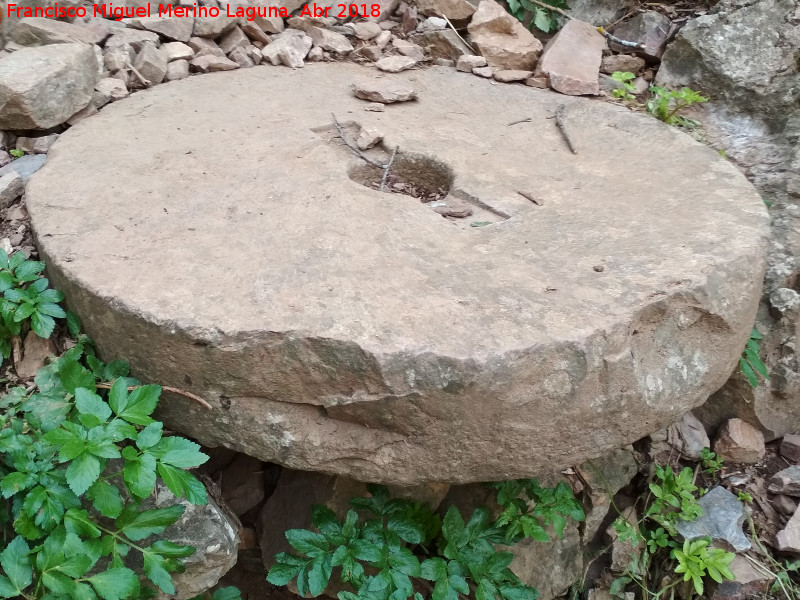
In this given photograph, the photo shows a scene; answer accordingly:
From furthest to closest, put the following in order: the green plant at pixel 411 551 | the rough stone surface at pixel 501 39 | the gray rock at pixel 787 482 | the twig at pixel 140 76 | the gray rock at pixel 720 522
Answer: the rough stone surface at pixel 501 39
the twig at pixel 140 76
the gray rock at pixel 787 482
the gray rock at pixel 720 522
the green plant at pixel 411 551

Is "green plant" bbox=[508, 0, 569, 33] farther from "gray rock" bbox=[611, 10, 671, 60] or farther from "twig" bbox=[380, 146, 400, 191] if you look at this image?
"twig" bbox=[380, 146, 400, 191]

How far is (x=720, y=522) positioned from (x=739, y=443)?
315 millimetres

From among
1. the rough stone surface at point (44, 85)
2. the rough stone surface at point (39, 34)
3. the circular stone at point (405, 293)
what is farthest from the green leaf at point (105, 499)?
the rough stone surface at point (39, 34)

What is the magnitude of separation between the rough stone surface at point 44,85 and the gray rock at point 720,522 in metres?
2.42

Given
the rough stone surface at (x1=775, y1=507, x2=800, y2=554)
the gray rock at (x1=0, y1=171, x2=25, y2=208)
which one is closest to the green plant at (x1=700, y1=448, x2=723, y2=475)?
the rough stone surface at (x1=775, y1=507, x2=800, y2=554)

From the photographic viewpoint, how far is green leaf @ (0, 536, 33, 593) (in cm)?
126

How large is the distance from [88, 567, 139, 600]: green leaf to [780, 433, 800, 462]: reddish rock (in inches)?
85.6

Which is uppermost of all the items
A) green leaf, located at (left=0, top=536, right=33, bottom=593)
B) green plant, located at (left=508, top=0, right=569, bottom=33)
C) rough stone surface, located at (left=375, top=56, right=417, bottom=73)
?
green plant, located at (left=508, top=0, right=569, bottom=33)

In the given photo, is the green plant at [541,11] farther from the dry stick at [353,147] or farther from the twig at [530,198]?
the twig at [530,198]

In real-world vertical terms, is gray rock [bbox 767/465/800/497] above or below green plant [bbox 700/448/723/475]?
above

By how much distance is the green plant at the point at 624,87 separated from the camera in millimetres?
2801

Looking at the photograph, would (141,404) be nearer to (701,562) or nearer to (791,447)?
(701,562)

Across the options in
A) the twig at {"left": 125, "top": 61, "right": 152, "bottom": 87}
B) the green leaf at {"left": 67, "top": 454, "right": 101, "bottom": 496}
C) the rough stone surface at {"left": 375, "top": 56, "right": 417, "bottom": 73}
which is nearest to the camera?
the green leaf at {"left": 67, "top": 454, "right": 101, "bottom": 496}

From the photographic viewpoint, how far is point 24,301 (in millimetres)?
1615
